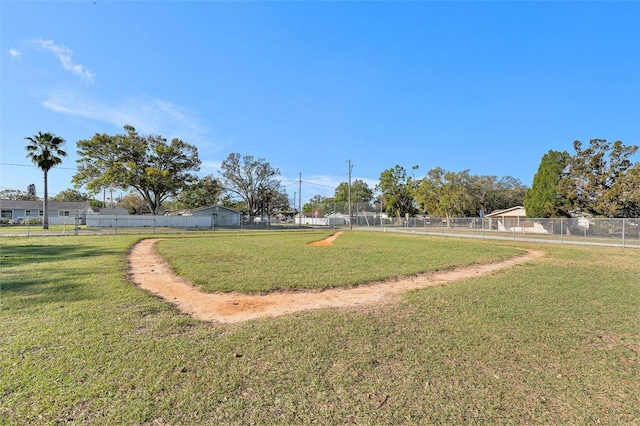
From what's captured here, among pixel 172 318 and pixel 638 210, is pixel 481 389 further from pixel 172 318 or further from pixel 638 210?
pixel 638 210

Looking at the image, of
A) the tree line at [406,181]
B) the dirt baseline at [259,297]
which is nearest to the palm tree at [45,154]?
the tree line at [406,181]

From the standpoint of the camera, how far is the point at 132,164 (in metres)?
35.9

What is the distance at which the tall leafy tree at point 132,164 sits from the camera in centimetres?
3591

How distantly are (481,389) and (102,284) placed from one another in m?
7.21

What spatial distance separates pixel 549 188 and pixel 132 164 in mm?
45440

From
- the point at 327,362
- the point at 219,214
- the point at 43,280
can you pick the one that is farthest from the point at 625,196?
the point at 219,214

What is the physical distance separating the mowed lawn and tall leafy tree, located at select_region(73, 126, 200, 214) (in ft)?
117

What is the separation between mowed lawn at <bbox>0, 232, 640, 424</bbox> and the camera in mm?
2344

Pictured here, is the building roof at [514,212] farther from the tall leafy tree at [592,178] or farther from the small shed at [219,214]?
the small shed at [219,214]

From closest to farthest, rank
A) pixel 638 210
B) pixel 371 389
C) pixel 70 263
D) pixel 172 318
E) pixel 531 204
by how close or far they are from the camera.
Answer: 1. pixel 371 389
2. pixel 172 318
3. pixel 70 263
4. pixel 638 210
5. pixel 531 204

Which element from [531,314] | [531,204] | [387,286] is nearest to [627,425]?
[531,314]

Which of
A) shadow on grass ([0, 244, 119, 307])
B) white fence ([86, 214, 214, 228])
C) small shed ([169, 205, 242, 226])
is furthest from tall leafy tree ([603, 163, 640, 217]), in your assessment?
small shed ([169, 205, 242, 226])

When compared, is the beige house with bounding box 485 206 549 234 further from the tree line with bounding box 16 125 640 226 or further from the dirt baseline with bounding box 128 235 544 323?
the dirt baseline with bounding box 128 235 544 323

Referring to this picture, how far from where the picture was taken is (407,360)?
10.5ft
